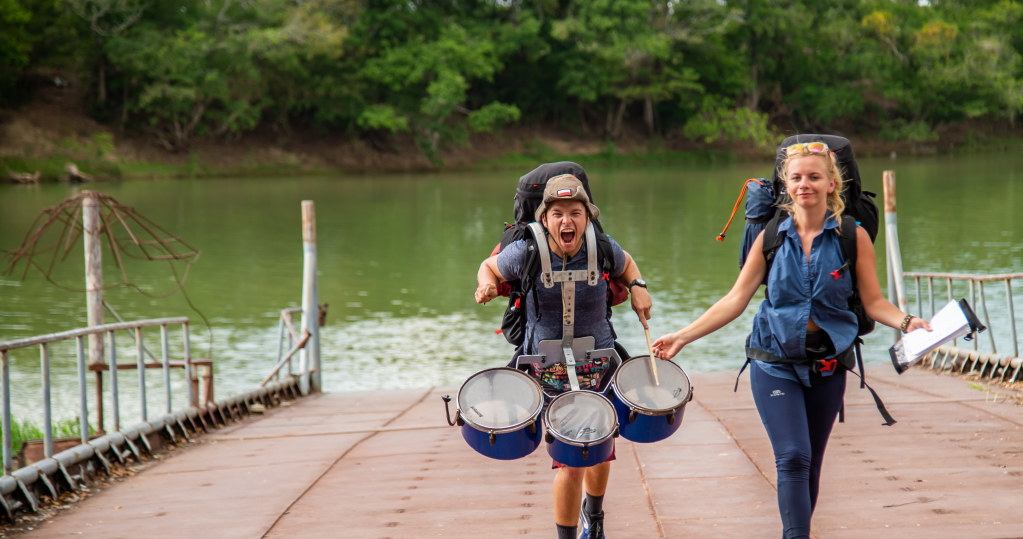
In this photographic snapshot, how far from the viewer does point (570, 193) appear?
3238 mm

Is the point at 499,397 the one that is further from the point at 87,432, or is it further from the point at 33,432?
the point at 33,432

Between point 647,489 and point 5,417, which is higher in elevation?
point 5,417

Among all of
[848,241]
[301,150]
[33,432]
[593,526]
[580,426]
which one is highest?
[301,150]

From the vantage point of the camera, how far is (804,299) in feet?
10.3

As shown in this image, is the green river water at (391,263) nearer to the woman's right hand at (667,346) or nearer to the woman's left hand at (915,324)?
the woman's right hand at (667,346)

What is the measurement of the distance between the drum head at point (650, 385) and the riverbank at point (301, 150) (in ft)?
118

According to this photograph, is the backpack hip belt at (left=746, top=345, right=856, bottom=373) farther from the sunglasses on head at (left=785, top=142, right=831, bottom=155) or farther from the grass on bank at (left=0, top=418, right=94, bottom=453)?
the grass on bank at (left=0, top=418, right=94, bottom=453)

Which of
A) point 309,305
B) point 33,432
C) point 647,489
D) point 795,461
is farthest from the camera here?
point 309,305

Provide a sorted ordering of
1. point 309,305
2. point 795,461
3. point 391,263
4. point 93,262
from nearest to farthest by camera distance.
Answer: point 795,461 < point 93,262 < point 309,305 < point 391,263

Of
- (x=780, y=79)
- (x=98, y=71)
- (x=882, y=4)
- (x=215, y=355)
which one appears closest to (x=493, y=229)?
(x=215, y=355)

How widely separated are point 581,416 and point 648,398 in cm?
25

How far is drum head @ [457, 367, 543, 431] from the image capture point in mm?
3135

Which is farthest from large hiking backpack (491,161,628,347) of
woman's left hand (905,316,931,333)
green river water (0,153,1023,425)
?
green river water (0,153,1023,425)

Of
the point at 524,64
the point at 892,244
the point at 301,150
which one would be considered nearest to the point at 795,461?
the point at 892,244
